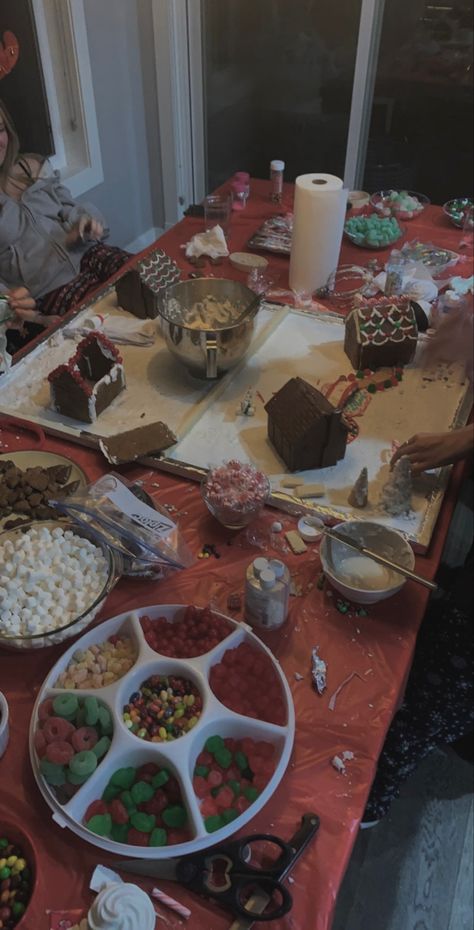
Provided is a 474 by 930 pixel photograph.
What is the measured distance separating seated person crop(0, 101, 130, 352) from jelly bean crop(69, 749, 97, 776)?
1694 millimetres

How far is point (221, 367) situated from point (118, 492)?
58cm

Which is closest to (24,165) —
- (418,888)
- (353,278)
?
(353,278)

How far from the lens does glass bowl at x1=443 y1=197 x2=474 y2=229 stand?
2.56 metres

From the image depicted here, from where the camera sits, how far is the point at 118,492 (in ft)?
4.08

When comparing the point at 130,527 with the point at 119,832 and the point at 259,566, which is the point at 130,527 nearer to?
the point at 259,566

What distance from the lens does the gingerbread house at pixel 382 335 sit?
1774 millimetres

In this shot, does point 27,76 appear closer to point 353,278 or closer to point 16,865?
point 353,278

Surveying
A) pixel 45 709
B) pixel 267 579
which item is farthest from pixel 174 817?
pixel 267 579

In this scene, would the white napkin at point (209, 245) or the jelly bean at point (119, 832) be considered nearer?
the jelly bean at point (119, 832)

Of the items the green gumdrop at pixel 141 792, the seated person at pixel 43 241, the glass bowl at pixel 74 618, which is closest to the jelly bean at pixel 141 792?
the green gumdrop at pixel 141 792

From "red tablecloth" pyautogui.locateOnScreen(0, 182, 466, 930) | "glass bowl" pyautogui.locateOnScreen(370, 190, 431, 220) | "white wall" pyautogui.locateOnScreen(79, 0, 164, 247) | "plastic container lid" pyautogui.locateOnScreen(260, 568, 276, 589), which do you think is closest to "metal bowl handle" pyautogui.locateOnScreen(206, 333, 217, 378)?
"red tablecloth" pyautogui.locateOnScreen(0, 182, 466, 930)

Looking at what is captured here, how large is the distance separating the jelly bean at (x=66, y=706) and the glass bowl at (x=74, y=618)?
0.11 meters

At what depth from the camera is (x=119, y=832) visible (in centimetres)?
89

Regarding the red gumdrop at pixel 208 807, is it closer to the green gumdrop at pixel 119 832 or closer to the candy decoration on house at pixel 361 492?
the green gumdrop at pixel 119 832
